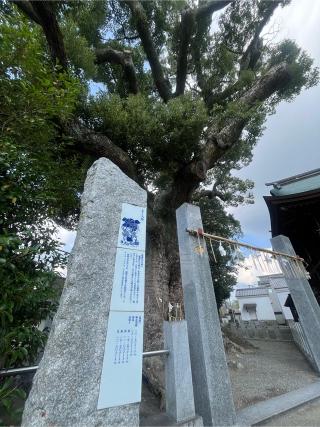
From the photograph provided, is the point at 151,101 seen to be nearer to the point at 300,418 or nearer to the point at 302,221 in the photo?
the point at 302,221

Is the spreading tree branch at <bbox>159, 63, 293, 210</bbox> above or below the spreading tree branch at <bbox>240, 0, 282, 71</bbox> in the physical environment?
below

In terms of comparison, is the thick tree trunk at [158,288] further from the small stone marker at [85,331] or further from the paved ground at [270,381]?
the small stone marker at [85,331]

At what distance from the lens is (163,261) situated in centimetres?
657

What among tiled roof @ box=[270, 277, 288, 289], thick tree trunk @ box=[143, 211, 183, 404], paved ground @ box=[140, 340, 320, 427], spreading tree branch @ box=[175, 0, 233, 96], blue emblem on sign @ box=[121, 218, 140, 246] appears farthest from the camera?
tiled roof @ box=[270, 277, 288, 289]

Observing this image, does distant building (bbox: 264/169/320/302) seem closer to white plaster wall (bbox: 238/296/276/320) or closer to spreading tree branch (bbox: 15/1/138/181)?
spreading tree branch (bbox: 15/1/138/181)

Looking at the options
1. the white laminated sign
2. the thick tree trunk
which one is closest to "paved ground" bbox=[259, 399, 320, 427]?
the thick tree trunk

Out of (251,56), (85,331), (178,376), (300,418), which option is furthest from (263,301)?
(85,331)

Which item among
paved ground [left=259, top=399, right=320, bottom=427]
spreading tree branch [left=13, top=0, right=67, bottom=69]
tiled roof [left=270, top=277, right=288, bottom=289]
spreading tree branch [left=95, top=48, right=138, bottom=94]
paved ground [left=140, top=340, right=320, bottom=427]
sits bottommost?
paved ground [left=259, top=399, right=320, bottom=427]

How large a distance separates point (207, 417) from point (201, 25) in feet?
40.2

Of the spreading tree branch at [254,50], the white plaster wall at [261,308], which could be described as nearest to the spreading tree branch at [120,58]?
the spreading tree branch at [254,50]

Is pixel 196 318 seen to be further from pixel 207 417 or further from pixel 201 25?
pixel 201 25

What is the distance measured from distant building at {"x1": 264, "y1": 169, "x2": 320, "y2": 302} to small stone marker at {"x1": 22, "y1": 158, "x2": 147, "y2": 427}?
20.0 ft

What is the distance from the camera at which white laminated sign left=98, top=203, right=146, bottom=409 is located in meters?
1.99

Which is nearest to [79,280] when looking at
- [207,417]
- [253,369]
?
[207,417]
